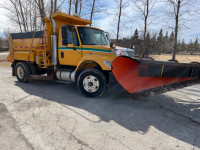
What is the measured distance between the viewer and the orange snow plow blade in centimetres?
354

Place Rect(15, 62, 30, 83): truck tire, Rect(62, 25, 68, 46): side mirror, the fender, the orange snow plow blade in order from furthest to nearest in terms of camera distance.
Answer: Rect(15, 62, 30, 83): truck tire < Rect(62, 25, 68, 46): side mirror < the fender < the orange snow plow blade

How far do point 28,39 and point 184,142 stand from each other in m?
6.65

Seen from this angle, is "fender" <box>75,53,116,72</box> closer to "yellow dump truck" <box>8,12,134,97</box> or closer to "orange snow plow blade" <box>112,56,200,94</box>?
"yellow dump truck" <box>8,12,134,97</box>

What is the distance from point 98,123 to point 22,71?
5.36 m

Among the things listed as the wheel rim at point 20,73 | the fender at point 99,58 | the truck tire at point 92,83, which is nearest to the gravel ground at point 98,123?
the truck tire at point 92,83

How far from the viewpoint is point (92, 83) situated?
4.53 meters

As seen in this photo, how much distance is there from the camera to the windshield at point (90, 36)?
190 inches

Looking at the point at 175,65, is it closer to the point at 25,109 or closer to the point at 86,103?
the point at 86,103

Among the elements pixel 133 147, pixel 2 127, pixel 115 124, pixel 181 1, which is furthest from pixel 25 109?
pixel 181 1

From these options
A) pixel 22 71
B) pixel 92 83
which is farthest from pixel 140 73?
pixel 22 71

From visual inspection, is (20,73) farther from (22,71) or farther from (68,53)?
(68,53)

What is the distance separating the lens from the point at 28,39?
20.4ft

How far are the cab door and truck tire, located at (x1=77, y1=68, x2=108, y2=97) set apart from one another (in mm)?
759

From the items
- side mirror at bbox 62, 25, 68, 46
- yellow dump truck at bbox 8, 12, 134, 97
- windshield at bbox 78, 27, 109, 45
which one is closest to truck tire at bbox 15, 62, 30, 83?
yellow dump truck at bbox 8, 12, 134, 97
